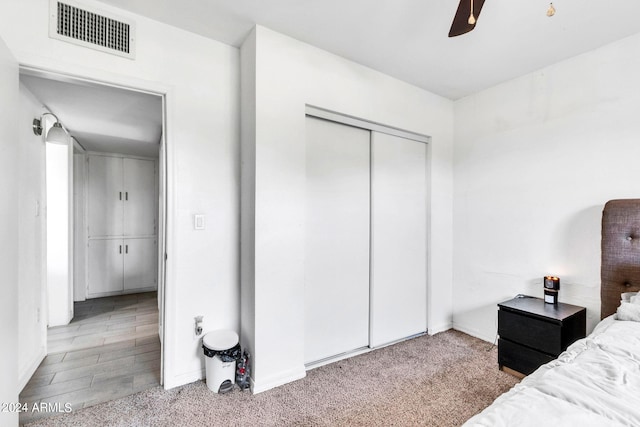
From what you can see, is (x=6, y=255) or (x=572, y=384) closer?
(x=572, y=384)

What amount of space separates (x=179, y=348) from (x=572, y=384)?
6.96ft

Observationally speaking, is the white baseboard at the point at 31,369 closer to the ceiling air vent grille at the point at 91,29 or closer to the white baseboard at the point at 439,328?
the ceiling air vent grille at the point at 91,29

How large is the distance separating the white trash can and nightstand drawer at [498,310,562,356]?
1998 mm

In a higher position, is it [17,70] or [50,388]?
[17,70]

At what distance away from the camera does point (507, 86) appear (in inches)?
108

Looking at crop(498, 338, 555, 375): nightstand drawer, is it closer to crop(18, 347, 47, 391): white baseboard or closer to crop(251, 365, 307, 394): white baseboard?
crop(251, 365, 307, 394): white baseboard

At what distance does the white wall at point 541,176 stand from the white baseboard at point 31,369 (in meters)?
3.66

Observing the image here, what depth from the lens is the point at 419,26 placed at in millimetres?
1998

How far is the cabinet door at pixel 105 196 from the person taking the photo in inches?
177

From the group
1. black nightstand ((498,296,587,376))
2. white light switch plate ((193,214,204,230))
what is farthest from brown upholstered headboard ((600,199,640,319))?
white light switch plate ((193,214,204,230))

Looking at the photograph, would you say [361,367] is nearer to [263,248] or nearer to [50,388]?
[263,248]

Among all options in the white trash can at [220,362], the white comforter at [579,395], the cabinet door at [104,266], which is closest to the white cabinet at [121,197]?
the cabinet door at [104,266]

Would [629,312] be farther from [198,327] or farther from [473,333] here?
[198,327]

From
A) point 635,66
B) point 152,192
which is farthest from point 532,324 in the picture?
point 152,192
